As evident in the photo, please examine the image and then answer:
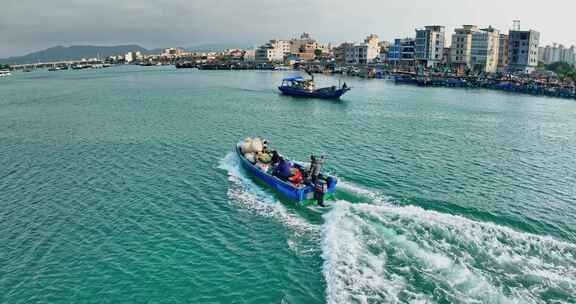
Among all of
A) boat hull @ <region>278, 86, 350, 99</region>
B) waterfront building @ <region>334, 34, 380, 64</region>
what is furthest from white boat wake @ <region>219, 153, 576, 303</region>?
waterfront building @ <region>334, 34, 380, 64</region>

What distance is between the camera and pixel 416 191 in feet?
74.1

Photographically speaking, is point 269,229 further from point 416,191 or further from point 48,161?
point 48,161

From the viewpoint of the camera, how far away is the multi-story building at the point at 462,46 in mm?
118500

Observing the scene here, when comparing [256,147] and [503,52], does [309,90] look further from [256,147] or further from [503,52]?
[503,52]

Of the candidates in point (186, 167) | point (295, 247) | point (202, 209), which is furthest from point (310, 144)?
point (295, 247)

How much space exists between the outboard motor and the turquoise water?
0.45m

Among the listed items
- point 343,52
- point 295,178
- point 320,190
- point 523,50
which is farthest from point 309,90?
point 343,52

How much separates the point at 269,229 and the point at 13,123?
42183 millimetres

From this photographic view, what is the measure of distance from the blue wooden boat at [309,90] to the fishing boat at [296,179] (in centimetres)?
4301

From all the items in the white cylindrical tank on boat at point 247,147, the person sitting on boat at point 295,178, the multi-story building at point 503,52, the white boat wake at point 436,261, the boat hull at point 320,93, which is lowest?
the white boat wake at point 436,261

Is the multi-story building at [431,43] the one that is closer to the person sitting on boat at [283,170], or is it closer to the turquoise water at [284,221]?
the turquoise water at [284,221]

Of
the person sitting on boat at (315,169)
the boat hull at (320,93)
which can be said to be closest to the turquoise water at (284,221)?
the person sitting on boat at (315,169)

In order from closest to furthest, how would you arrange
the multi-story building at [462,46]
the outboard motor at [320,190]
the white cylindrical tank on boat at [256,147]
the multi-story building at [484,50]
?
1. the outboard motor at [320,190]
2. the white cylindrical tank on boat at [256,147]
3. the multi-story building at [484,50]
4. the multi-story building at [462,46]

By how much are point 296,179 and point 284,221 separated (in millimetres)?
2782
